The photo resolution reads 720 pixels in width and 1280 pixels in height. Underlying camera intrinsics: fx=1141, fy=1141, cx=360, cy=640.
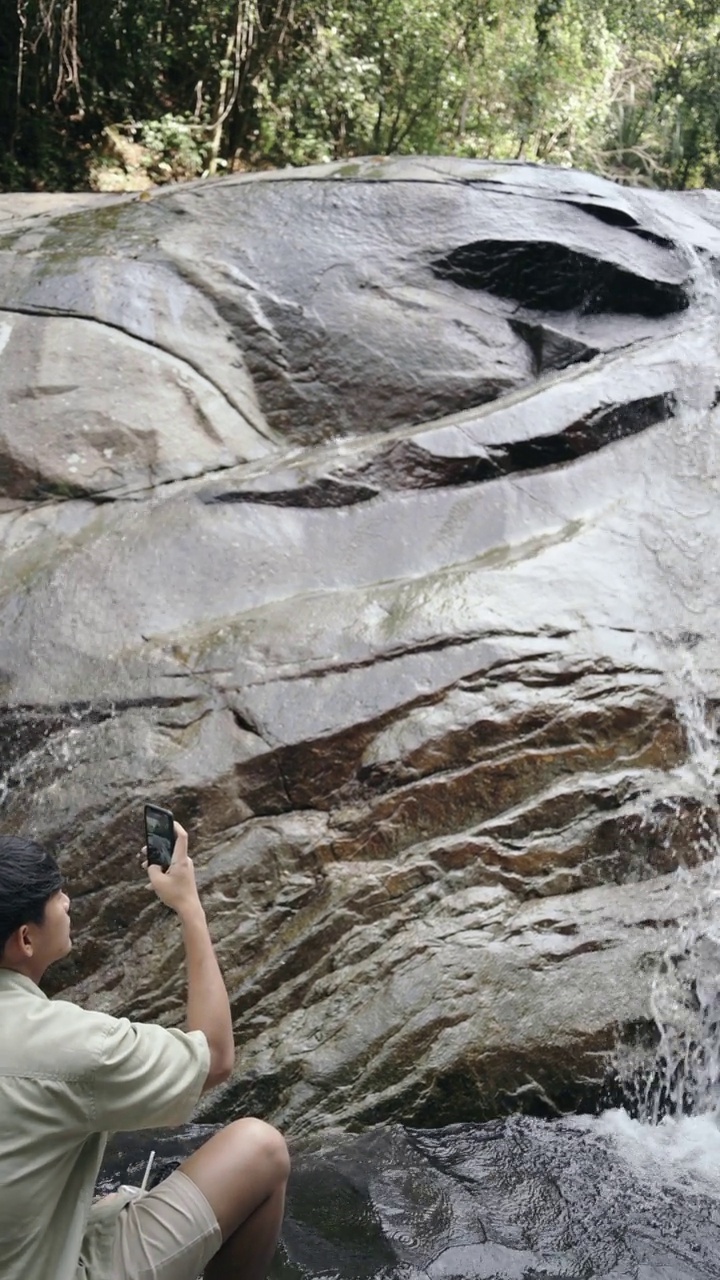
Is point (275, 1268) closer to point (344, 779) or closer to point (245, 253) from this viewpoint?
point (344, 779)

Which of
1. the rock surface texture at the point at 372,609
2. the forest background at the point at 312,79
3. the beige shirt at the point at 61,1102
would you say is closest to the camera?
the beige shirt at the point at 61,1102

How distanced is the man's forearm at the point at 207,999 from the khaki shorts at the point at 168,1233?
31 cm

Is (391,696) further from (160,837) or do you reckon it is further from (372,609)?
(160,837)

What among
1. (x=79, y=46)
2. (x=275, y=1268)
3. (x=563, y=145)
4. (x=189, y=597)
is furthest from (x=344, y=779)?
(x=563, y=145)

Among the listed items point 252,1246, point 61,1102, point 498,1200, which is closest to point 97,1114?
point 61,1102

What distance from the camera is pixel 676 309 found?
721 cm

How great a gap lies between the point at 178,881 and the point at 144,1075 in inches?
17.8

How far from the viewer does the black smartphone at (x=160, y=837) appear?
8.39 ft

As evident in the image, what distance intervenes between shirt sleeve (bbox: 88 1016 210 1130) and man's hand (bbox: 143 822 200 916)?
29 cm

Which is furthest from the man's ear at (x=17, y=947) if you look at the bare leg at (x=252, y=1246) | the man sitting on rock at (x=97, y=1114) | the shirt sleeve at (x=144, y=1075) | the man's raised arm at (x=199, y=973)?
the bare leg at (x=252, y=1246)

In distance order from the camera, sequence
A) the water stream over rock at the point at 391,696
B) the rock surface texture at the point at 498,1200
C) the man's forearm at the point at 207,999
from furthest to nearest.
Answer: the water stream over rock at the point at 391,696 → the rock surface texture at the point at 498,1200 → the man's forearm at the point at 207,999

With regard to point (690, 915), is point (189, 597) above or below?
above

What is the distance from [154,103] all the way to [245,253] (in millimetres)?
5926

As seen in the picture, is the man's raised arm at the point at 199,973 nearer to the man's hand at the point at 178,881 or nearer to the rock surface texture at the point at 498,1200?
the man's hand at the point at 178,881
